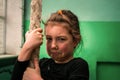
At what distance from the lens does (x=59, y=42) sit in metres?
0.91

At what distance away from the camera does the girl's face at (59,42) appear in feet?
2.97

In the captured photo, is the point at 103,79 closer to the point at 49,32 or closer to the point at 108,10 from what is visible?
the point at 108,10

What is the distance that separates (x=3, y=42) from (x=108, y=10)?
1478mm

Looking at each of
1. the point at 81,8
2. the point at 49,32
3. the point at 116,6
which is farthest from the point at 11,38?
the point at 49,32

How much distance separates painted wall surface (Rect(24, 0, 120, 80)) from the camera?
2.72 meters

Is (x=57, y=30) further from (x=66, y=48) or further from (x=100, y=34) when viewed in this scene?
(x=100, y=34)

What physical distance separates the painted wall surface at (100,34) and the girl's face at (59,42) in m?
1.77

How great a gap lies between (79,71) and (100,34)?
6.27ft

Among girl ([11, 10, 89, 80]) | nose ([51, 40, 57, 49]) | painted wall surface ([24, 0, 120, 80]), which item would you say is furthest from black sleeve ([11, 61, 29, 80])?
painted wall surface ([24, 0, 120, 80])

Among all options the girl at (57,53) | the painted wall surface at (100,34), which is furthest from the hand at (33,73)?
the painted wall surface at (100,34)

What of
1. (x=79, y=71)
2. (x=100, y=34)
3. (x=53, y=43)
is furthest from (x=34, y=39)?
(x=100, y=34)

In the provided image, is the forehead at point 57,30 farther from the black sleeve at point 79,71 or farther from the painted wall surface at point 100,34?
the painted wall surface at point 100,34

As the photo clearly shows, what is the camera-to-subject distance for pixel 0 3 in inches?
119

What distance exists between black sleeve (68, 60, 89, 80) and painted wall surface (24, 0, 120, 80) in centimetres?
178
